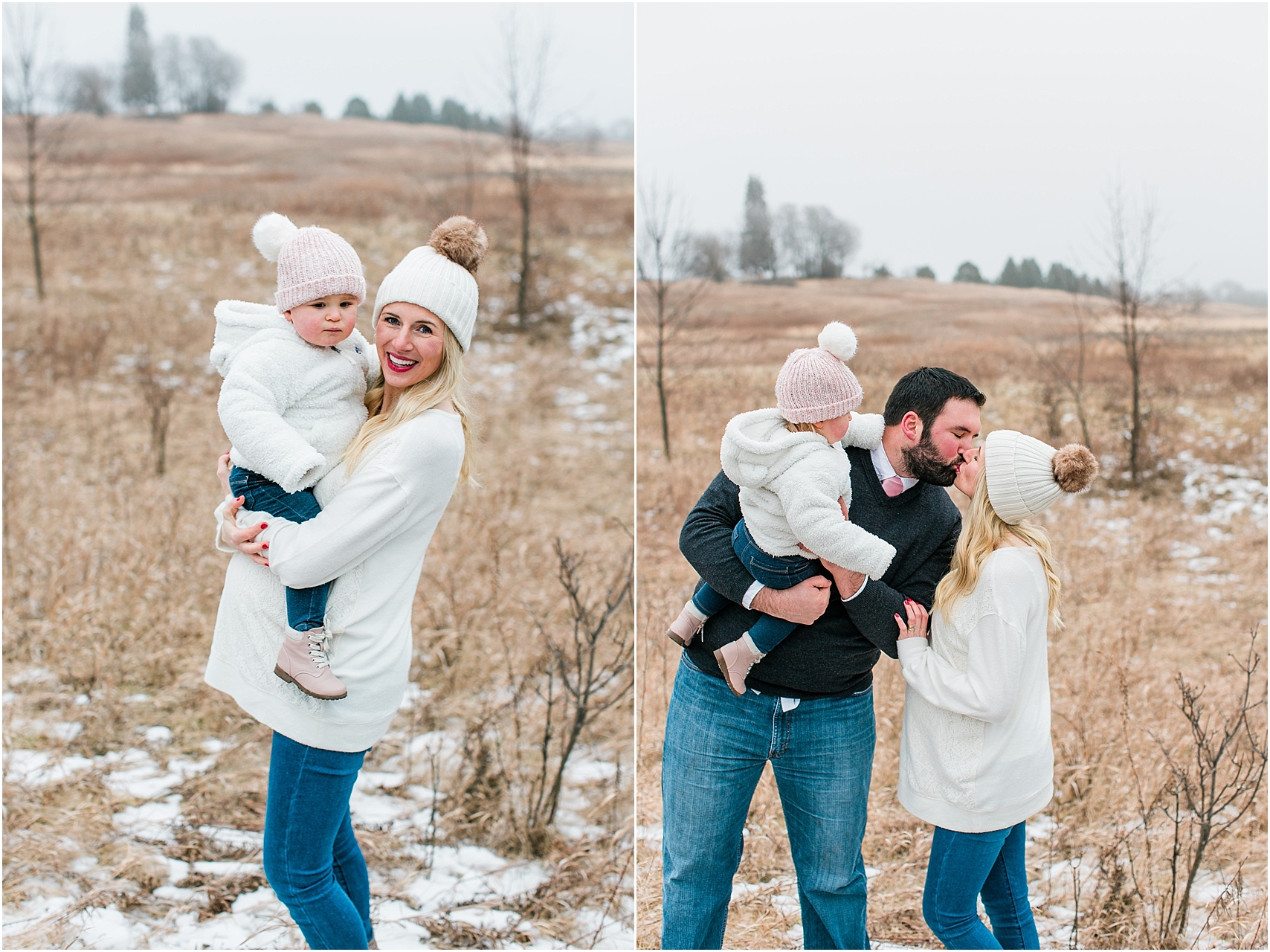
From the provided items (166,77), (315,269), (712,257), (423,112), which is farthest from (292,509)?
(166,77)

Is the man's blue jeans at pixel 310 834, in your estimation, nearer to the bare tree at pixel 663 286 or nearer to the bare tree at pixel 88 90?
the bare tree at pixel 663 286

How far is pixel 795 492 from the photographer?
223 centimetres

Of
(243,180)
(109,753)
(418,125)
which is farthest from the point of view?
(418,125)

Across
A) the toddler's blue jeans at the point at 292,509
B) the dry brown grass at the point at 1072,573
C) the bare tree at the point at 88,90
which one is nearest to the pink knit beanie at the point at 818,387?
the toddler's blue jeans at the point at 292,509

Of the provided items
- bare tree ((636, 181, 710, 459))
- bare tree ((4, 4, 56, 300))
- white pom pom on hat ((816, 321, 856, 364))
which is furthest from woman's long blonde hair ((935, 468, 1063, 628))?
bare tree ((4, 4, 56, 300))

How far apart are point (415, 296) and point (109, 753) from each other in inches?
149

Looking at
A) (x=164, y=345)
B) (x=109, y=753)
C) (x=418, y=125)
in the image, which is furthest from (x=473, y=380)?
(x=418, y=125)

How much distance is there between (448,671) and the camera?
5.61 metres

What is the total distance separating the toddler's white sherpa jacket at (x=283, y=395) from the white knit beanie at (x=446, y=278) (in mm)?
192

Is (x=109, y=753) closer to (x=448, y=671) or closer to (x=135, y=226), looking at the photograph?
(x=448, y=671)

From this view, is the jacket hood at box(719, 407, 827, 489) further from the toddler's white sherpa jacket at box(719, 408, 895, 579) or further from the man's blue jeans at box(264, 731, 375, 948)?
the man's blue jeans at box(264, 731, 375, 948)

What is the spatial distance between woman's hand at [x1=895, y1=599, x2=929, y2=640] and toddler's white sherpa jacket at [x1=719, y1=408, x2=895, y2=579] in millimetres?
146

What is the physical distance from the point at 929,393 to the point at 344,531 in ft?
4.81

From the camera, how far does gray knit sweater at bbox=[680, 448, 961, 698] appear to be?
2.39 m
